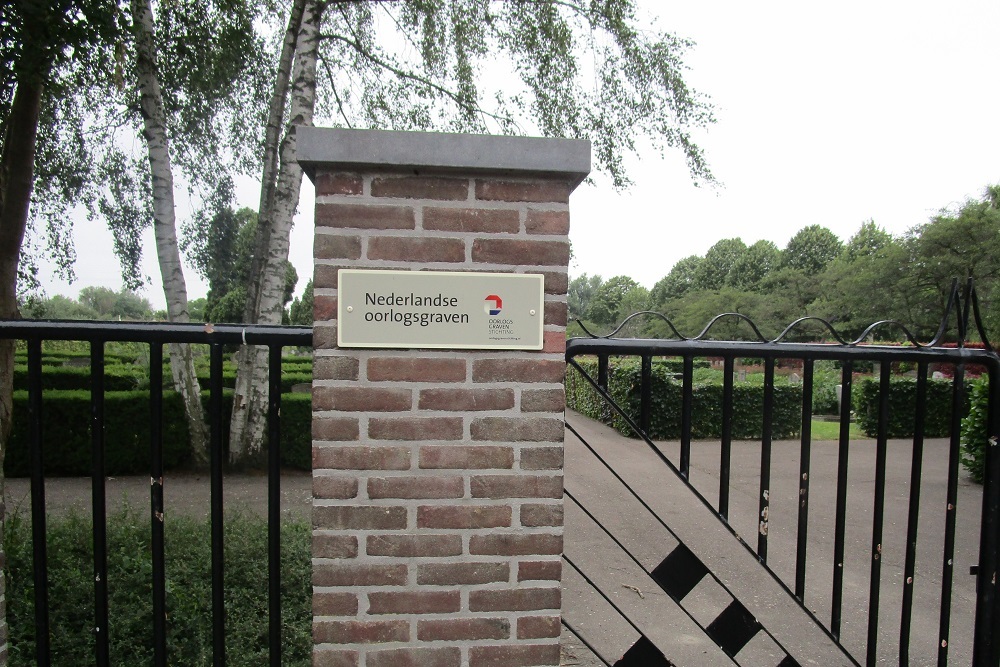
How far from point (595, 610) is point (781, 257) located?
5995 centimetres

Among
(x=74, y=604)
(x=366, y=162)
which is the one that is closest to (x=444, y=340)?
(x=366, y=162)

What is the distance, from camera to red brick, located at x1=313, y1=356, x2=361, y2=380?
163 cm

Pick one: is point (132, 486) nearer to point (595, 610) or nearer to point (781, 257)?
point (595, 610)

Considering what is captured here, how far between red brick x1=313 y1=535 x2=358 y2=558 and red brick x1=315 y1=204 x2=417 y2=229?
2.82 feet

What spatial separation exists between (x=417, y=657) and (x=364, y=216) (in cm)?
125

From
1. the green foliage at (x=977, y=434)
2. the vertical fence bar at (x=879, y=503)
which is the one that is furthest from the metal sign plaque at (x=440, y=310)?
the green foliage at (x=977, y=434)

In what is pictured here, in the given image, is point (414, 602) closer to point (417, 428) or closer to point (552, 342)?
point (417, 428)

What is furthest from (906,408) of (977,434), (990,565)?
(990,565)

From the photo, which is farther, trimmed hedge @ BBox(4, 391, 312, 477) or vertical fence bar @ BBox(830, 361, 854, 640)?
trimmed hedge @ BBox(4, 391, 312, 477)

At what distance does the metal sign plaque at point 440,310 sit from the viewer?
1.64 metres

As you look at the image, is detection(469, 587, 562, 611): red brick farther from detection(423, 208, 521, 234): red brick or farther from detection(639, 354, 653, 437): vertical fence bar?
detection(423, 208, 521, 234): red brick

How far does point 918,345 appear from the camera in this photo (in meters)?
2.15

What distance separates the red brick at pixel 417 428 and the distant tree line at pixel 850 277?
446 centimetres

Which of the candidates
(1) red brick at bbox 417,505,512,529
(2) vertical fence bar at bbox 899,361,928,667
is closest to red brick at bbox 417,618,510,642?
(1) red brick at bbox 417,505,512,529
